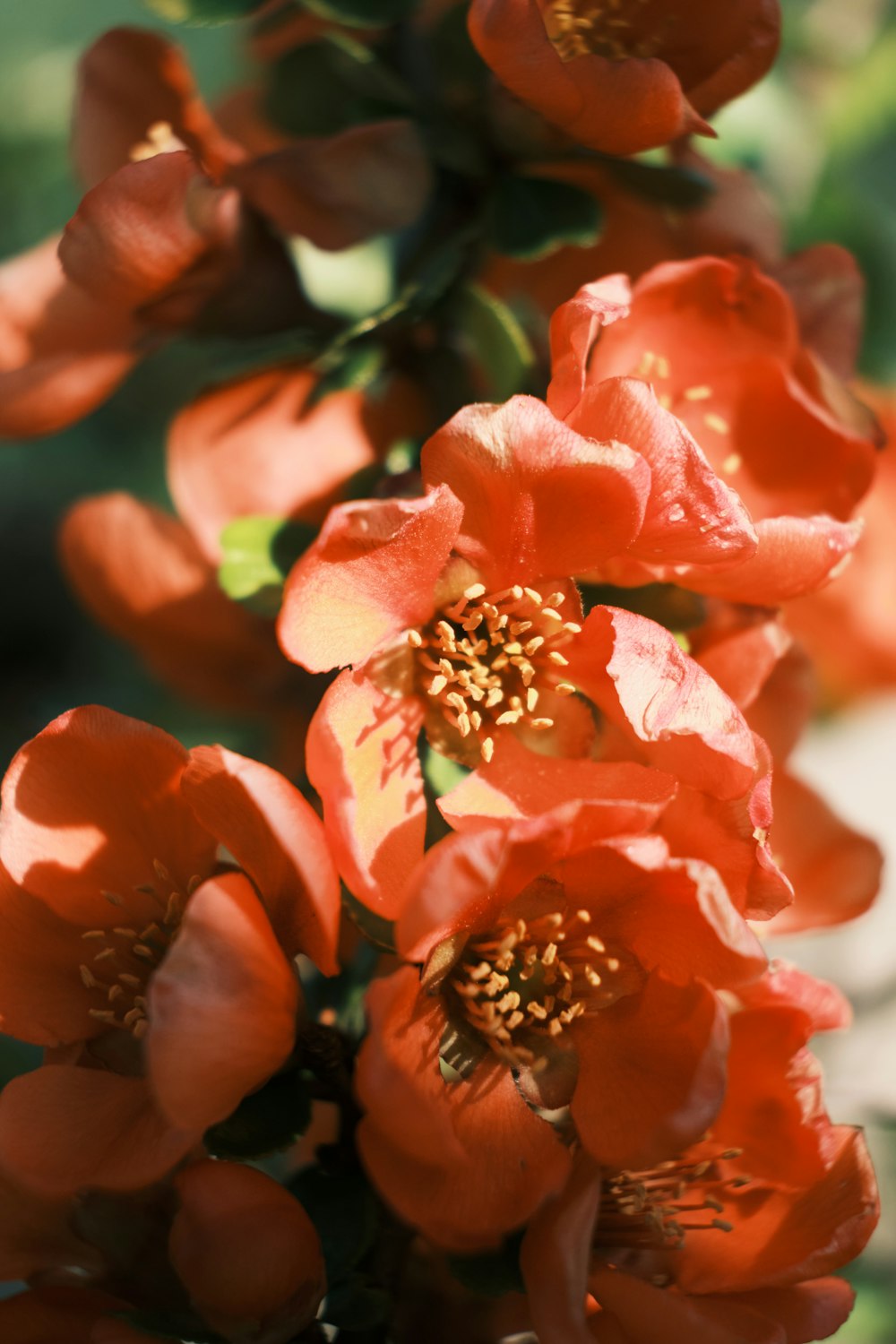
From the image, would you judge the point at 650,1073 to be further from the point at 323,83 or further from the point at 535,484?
the point at 323,83

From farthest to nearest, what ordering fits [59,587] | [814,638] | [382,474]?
[59,587] → [814,638] → [382,474]

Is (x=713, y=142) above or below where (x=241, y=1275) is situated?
above

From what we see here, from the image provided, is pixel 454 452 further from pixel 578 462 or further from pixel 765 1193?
pixel 765 1193

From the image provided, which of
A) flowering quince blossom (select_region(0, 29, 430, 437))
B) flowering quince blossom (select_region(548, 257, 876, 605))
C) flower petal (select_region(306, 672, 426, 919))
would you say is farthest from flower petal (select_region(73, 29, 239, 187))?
flower petal (select_region(306, 672, 426, 919))

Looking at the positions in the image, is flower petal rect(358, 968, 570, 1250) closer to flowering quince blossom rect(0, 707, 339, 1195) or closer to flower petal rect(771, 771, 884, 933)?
flowering quince blossom rect(0, 707, 339, 1195)

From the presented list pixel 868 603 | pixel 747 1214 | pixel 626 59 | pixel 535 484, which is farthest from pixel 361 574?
pixel 868 603

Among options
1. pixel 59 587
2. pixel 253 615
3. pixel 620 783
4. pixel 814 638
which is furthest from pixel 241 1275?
pixel 59 587
